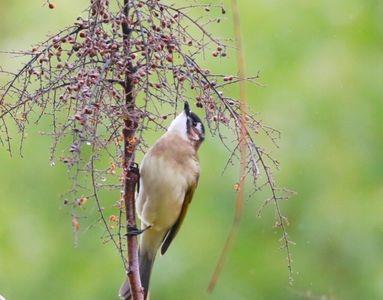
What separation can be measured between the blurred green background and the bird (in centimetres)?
116

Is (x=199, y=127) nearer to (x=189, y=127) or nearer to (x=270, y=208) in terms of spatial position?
(x=189, y=127)

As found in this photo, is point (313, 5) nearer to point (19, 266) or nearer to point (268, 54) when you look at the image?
point (268, 54)

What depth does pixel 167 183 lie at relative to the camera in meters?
3.12

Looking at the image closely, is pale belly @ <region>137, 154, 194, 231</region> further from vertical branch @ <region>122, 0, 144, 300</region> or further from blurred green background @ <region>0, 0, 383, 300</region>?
blurred green background @ <region>0, 0, 383, 300</region>

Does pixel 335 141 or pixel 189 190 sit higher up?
pixel 335 141

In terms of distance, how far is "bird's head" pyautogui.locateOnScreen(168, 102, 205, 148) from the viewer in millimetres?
3211

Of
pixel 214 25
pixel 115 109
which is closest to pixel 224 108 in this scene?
pixel 115 109

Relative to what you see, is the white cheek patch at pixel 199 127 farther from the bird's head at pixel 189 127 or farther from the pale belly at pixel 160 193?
the pale belly at pixel 160 193

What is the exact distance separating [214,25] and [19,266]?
4.32 ft

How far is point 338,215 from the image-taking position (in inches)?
180

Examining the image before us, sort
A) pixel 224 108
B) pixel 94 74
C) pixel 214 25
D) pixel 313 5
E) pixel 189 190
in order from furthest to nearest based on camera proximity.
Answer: pixel 313 5, pixel 214 25, pixel 189 190, pixel 224 108, pixel 94 74

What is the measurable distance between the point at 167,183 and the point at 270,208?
1.71m

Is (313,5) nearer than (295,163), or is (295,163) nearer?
(295,163)

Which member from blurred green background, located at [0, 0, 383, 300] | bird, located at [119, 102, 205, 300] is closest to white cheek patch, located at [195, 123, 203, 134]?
bird, located at [119, 102, 205, 300]
